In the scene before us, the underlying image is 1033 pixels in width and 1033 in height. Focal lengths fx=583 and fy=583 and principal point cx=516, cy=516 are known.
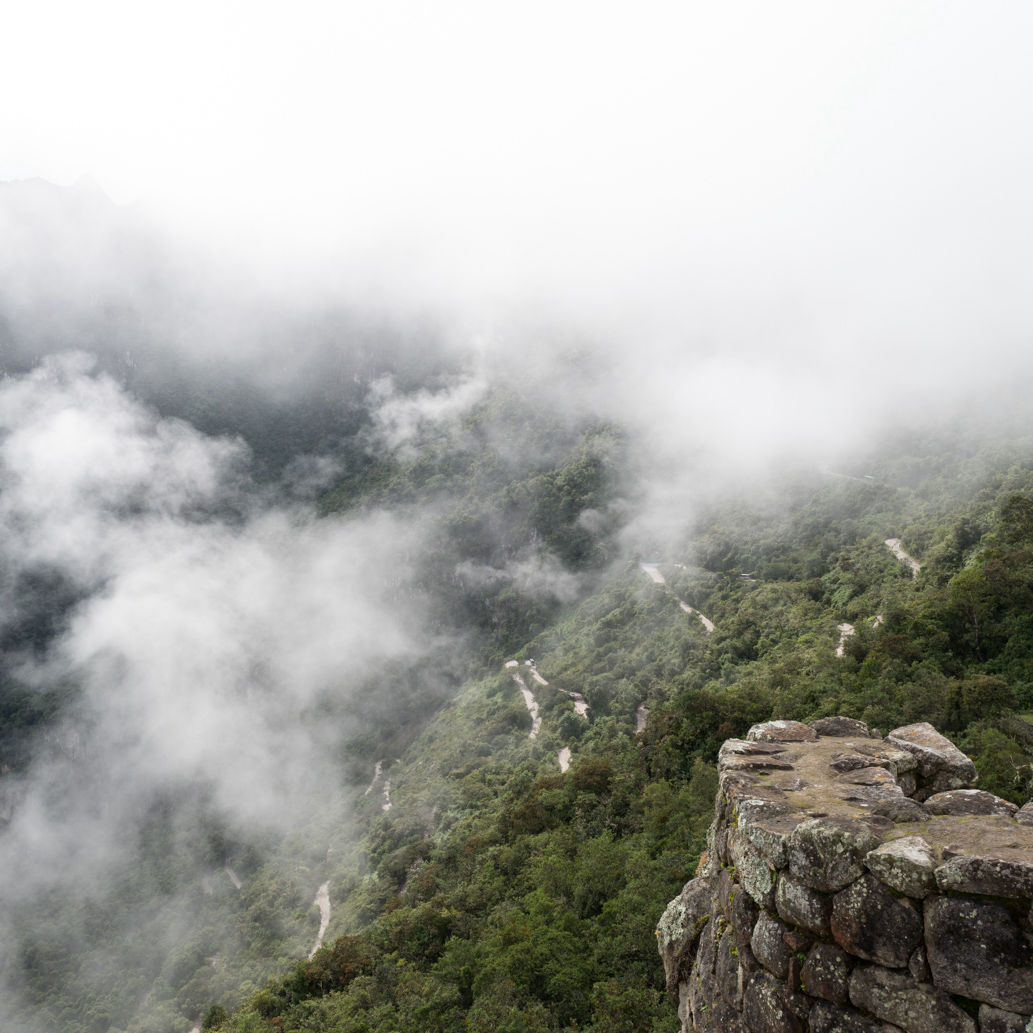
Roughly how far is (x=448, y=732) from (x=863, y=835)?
13451 centimetres

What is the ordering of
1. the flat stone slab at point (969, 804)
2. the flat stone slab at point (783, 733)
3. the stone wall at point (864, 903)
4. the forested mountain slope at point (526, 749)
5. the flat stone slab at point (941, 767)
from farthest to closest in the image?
the forested mountain slope at point (526, 749) → the flat stone slab at point (783, 733) → the flat stone slab at point (941, 767) → the flat stone slab at point (969, 804) → the stone wall at point (864, 903)

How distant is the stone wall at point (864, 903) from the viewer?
971 centimetres

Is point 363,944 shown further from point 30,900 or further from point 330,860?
point 30,900

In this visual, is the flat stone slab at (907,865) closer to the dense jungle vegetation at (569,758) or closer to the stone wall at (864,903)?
the stone wall at (864,903)

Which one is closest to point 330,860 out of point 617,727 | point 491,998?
point 617,727

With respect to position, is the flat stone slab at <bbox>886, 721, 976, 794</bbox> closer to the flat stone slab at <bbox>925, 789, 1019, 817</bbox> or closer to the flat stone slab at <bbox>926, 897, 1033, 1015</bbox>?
the flat stone slab at <bbox>925, 789, 1019, 817</bbox>

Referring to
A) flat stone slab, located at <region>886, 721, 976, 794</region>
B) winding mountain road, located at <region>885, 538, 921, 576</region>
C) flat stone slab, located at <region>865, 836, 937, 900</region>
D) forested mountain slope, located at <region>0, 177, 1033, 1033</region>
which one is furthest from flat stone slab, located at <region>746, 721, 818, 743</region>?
winding mountain road, located at <region>885, 538, 921, 576</region>

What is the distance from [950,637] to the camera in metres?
52.7

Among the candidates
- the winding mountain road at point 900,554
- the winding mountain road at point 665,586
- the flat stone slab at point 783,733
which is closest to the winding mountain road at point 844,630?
the winding mountain road at point 900,554

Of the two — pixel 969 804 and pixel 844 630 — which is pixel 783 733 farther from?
pixel 844 630

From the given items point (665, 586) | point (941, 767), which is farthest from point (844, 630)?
point (941, 767)

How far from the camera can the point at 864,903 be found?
10992mm

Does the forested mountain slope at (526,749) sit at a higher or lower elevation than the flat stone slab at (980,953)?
lower

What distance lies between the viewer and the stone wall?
9711mm
